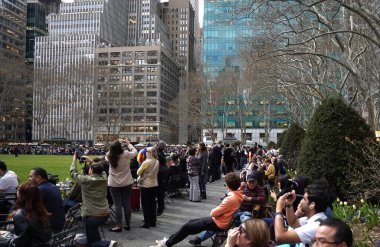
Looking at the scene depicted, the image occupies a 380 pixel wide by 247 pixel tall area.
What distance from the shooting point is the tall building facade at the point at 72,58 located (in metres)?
73.2

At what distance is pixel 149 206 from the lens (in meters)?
9.09

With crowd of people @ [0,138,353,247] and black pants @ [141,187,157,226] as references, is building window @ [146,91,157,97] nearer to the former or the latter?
crowd of people @ [0,138,353,247]

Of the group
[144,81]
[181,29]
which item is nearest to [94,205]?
[144,81]

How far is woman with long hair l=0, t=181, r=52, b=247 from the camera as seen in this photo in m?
4.83

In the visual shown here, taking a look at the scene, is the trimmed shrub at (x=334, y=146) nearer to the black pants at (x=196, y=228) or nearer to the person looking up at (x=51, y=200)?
the black pants at (x=196, y=228)

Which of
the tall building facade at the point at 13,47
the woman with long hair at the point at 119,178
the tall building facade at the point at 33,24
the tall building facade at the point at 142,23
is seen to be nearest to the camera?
the woman with long hair at the point at 119,178

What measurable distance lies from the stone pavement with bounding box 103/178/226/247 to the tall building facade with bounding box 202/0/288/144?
24800 mm

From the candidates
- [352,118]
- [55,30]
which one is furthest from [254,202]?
[55,30]

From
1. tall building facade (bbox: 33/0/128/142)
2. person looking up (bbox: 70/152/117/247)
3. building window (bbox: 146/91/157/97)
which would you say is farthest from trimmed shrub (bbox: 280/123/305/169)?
building window (bbox: 146/91/157/97)

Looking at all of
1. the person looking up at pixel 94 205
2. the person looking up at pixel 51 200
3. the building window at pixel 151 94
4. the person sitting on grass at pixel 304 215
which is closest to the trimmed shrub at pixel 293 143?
the person looking up at pixel 94 205

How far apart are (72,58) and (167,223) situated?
115m

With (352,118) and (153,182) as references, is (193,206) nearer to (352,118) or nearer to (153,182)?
(153,182)

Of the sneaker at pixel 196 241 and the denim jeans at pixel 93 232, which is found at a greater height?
the denim jeans at pixel 93 232

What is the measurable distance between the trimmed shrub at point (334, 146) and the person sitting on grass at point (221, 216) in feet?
13.2
